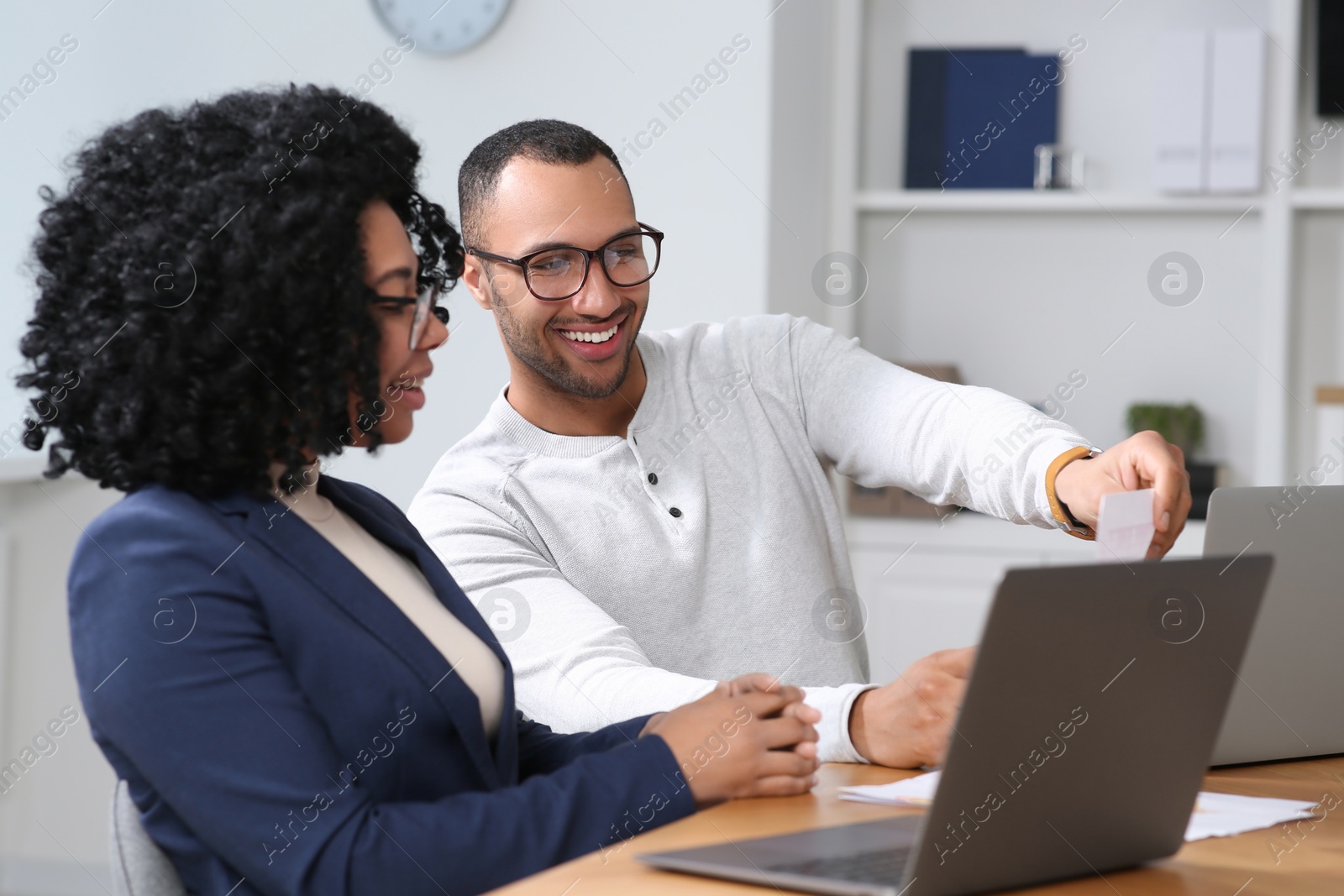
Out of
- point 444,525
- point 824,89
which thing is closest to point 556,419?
point 444,525

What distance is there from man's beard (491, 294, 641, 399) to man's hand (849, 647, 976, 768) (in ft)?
2.25

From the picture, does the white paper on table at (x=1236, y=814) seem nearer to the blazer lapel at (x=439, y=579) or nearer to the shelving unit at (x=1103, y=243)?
the blazer lapel at (x=439, y=579)

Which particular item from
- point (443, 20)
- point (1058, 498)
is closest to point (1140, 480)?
point (1058, 498)

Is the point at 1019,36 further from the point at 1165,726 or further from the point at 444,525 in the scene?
the point at 1165,726

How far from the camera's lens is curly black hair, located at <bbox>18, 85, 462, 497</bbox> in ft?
3.51

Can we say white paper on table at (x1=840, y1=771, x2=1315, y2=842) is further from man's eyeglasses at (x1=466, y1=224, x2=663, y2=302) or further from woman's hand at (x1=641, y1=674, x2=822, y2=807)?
man's eyeglasses at (x1=466, y1=224, x2=663, y2=302)

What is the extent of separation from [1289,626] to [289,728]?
0.90 meters

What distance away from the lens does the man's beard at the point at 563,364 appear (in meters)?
1.78

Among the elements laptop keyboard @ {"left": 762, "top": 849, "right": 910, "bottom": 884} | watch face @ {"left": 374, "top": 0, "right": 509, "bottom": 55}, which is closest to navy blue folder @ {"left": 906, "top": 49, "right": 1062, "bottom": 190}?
watch face @ {"left": 374, "top": 0, "right": 509, "bottom": 55}

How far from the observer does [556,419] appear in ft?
5.98

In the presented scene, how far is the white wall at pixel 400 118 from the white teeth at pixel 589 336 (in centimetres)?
117

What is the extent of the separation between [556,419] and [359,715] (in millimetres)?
796

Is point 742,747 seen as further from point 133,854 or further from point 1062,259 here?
point 1062,259

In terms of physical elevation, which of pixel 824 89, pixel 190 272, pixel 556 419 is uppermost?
pixel 824 89
